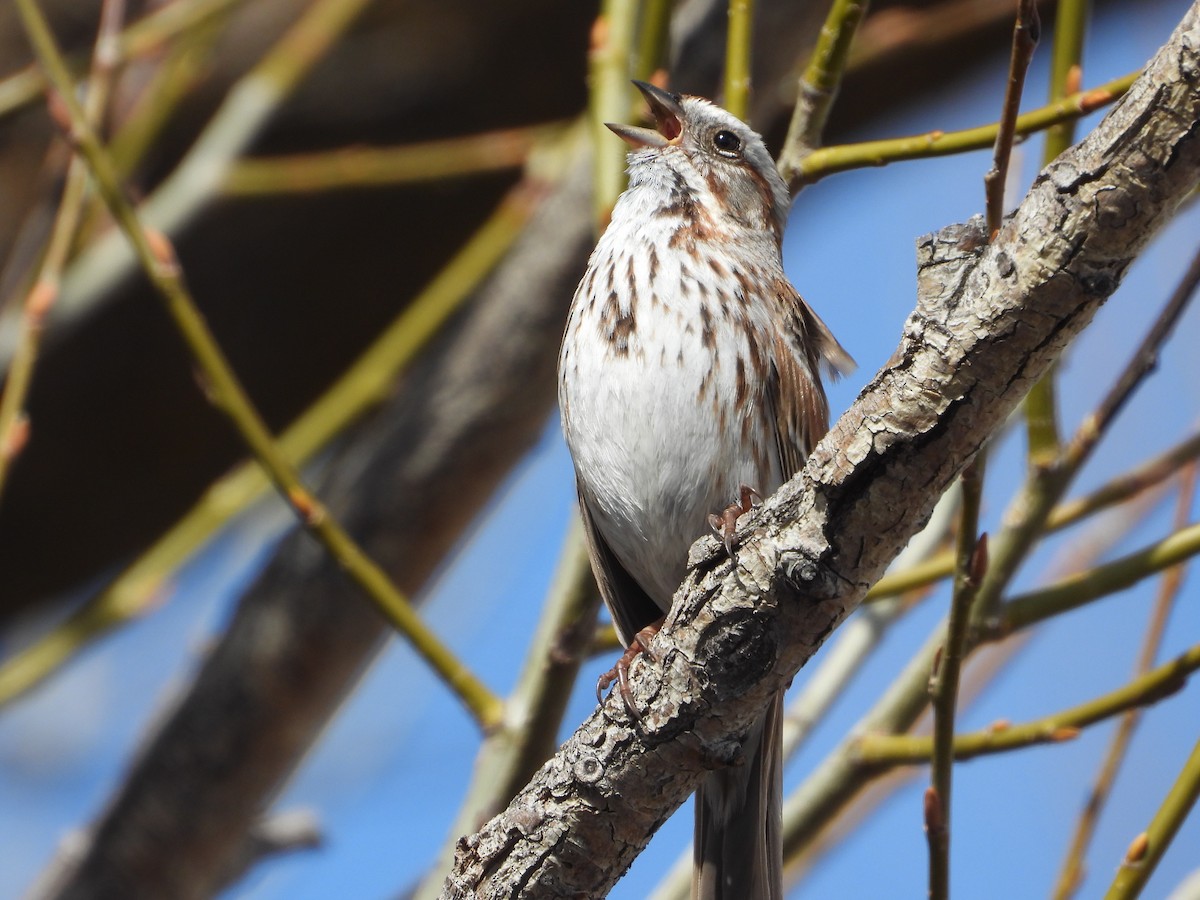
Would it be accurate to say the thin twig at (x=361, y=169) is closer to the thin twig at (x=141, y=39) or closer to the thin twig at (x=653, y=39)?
the thin twig at (x=141, y=39)

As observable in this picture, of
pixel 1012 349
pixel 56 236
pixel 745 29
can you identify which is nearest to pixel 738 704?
pixel 1012 349

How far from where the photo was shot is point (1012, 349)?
197 cm

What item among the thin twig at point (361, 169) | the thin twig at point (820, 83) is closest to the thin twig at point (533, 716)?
the thin twig at point (820, 83)

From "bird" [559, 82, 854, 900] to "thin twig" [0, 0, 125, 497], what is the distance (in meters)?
1.37

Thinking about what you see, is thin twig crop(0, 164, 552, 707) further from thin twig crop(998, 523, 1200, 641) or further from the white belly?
thin twig crop(998, 523, 1200, 641)

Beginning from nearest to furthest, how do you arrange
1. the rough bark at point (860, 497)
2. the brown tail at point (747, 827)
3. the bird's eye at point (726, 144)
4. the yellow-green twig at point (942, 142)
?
the rough bark at point (860, 497) → the yellow-green twig at point (942, 142) → the brown tail at point (747, 827) → the bird's eye at point (726, 144)

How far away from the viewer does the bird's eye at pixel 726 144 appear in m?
4.06

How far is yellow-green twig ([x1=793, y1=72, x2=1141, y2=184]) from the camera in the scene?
271cm

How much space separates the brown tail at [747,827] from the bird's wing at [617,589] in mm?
383

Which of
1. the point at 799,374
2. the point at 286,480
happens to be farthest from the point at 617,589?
the point at 286,480

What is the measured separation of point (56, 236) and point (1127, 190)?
302 centimetres

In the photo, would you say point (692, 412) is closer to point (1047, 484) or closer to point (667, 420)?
point (667, 420)

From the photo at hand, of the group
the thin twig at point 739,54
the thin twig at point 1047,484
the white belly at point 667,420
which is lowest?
the thin twig at point 1047,484

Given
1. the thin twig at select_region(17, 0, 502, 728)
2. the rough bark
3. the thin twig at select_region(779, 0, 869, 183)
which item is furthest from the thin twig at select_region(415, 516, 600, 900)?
the thin twig at select_region(779, 0, 869, 183)
